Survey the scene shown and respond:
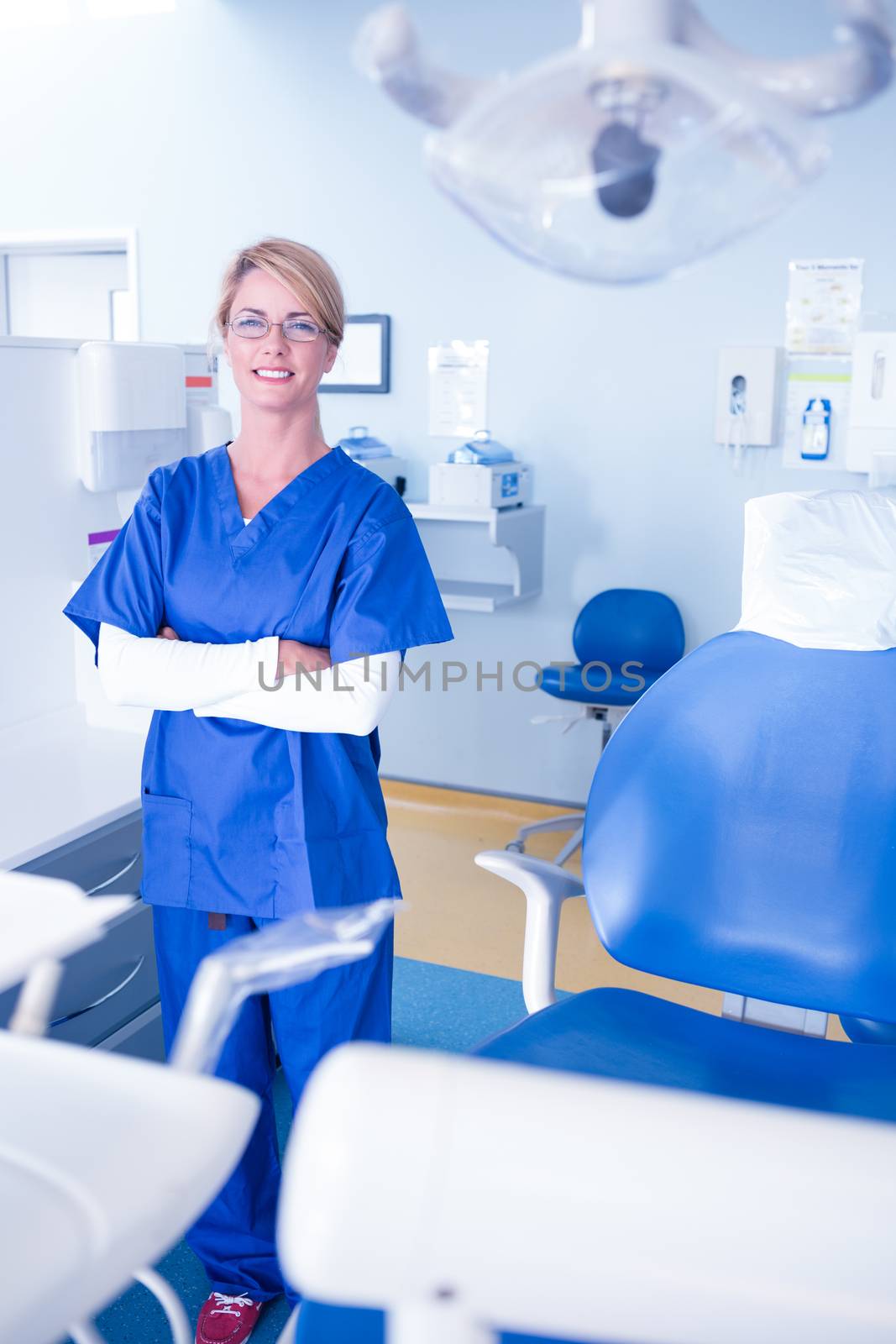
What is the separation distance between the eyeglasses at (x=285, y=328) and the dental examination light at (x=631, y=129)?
0.81 meters

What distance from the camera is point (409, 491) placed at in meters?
3.80

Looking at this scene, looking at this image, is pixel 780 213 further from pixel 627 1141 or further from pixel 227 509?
pixel 227 509

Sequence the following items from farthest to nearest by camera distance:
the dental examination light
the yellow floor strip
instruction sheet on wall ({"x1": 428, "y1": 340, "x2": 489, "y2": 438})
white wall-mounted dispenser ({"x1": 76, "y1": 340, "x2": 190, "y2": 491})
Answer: instruction sheet on wall ({"x1": 428, "y1": 340, "x2": 489, "y2": 438}) → the yellow floor strip → white wall-mounted dispenser ({"x1": 76, "y1": 340, "x2": 190, "y2": 491}) → the dental examination light

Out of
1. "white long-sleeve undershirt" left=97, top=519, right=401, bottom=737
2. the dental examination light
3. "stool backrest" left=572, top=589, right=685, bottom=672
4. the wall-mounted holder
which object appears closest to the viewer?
the dental examination light

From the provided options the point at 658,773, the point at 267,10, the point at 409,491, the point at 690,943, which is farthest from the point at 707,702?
the point at 267,10

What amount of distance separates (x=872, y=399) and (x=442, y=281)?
1306 mm

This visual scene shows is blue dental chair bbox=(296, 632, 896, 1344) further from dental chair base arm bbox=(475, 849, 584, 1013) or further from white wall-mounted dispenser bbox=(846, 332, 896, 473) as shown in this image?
white wall-mounted dispenser bbox=(846, 332, 896, 473)

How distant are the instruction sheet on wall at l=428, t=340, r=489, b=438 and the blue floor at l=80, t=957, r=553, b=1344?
1681mm

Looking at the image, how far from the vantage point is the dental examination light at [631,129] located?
0.65 m

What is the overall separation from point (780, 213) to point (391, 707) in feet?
10.6

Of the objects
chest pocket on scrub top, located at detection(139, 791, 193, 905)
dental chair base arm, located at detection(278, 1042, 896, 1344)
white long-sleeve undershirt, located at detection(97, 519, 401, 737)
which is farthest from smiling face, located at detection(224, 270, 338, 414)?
dental chair base arm, located at detection(278, 1042, 896, 1344)

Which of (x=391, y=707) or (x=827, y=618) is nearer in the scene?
(x=827, y=618)

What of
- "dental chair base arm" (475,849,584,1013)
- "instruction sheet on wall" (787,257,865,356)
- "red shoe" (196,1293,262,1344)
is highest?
"instruction sheet on wall" (787,257,865,356)

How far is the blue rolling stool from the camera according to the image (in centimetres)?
337
